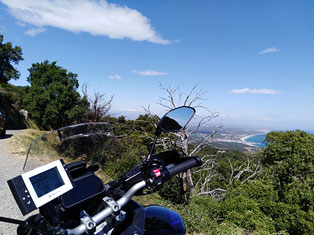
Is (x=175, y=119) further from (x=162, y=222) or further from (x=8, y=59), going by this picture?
(x=8, y=59)

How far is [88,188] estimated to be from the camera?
126 centimetres

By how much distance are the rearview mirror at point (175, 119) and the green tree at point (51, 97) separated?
421 inches

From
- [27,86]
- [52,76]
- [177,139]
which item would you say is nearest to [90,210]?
[177,139]

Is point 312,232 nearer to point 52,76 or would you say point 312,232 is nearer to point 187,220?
point 187,220

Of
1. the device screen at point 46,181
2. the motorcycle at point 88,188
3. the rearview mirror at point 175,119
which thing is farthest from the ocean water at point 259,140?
the device screen at point 46,181

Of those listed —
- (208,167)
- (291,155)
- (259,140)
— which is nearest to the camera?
(208,167)

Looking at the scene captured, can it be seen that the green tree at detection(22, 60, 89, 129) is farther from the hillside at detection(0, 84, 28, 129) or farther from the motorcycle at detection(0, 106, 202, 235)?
the motorcycle at detection(0, 106, 202, 235)

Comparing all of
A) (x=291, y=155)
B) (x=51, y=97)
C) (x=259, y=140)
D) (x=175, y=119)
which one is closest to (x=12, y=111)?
(x=51, y=97)

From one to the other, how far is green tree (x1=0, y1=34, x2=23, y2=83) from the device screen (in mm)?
30733

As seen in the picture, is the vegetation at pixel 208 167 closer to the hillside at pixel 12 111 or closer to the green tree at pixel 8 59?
the hillside at pixel 12 111

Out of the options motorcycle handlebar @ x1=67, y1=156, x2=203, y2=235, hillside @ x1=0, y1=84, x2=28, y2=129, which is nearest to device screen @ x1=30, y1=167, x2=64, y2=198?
motorcycle handlebar @ x1=67, y1=156, x2=203, y2=235

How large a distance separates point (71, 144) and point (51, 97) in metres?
12.4

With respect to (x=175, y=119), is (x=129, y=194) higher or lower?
lower

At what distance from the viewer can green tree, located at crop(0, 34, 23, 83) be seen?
2391 centimetres
